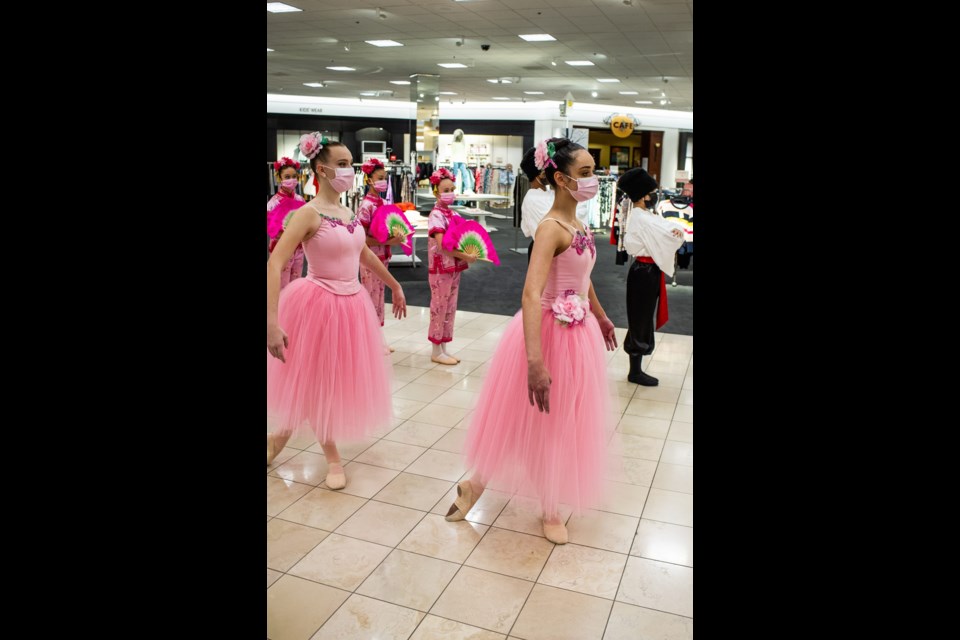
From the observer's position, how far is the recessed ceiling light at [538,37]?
12.0 metres

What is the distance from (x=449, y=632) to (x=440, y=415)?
2.38m

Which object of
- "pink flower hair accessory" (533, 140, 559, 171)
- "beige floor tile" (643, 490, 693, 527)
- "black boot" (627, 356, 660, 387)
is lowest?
"beige floor tile" (643, 490, 693, 527)

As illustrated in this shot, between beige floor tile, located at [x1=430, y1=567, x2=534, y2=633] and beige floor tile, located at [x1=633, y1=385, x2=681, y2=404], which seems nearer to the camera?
beige floor tile, located at [x1=430, y1=567, x2=534, y2=633]

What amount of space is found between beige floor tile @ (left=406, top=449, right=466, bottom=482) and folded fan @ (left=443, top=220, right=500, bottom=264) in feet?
7.01

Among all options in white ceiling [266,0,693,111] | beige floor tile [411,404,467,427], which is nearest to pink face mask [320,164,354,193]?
beige floor tile [411,404,467,427]

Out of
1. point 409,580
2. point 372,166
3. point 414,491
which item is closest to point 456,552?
point 409,580

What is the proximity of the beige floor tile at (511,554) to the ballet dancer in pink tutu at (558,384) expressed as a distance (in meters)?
0.09

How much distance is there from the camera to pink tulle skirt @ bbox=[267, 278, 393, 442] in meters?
3.56

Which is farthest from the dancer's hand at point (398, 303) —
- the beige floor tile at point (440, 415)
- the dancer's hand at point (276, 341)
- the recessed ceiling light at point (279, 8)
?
the recessed ceiling light at point (279, 8)

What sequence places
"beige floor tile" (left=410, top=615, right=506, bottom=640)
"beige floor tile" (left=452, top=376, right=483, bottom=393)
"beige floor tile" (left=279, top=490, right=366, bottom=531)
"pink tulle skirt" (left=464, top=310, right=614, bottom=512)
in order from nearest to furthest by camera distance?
"beige floor tile" (left=410, top=615, right=506, bottom=640)
"pink tulle skirt" (left=464, top=310, right=614, bottom=512)
"beige floor tile" (left=279, top=490, right=366, bottom=531)
"beige floor tile" (left=452, top=376, right=483, bottom=393)

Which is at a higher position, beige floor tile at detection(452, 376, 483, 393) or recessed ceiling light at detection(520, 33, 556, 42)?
recessed ceiling light at detection(520, 33, 556, 42)

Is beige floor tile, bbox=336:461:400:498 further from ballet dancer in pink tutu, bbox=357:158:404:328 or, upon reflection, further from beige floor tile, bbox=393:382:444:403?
ballet dancer in pink tutu, bbox=357:158:404:328
